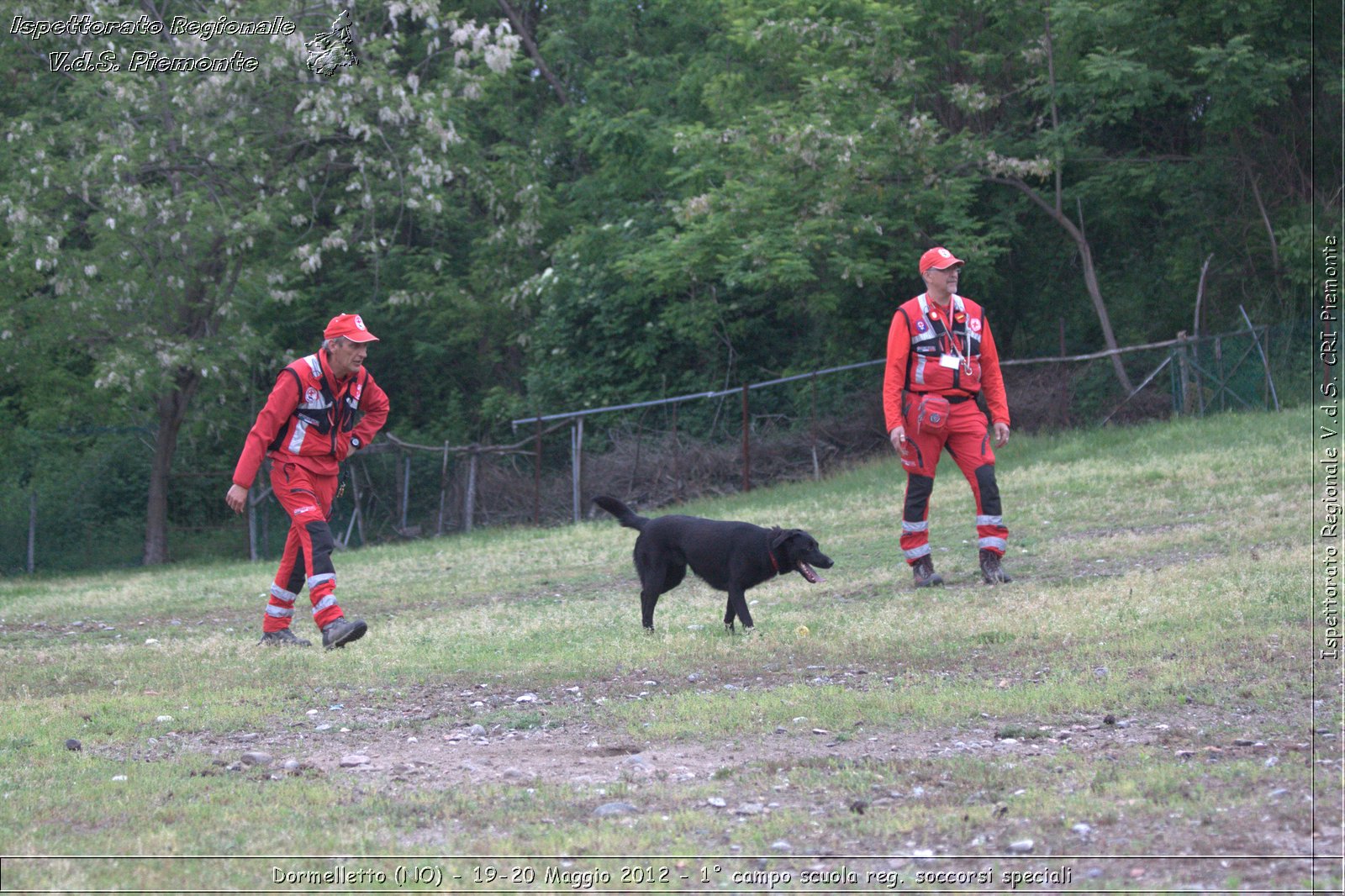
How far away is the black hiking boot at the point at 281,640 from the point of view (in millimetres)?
7992

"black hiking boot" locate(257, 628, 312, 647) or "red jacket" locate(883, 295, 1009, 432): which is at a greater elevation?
"red jacket" locate(883, 295, 1009, 432)

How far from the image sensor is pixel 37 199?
17.8 m

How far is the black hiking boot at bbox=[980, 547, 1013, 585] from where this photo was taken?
8.55 m

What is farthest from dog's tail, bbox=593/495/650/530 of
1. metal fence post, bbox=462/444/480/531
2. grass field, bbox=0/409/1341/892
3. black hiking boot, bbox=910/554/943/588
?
metal fence post, bbox=462/444/480/531

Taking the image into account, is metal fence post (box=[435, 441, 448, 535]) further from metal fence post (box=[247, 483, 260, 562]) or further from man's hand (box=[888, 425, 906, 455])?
man's hand (box=[888, 425, 906, 455])

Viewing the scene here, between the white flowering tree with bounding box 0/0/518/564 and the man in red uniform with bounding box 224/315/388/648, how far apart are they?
1096 centimetres

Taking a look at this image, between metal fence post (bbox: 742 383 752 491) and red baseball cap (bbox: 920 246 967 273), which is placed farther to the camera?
metal fence post (bbox: 742 383 752 491)

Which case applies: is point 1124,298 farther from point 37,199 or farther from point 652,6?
point 37,199

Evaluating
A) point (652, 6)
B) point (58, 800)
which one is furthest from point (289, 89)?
point (58, 800)

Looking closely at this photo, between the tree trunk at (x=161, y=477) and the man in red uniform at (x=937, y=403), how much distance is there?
1443cm

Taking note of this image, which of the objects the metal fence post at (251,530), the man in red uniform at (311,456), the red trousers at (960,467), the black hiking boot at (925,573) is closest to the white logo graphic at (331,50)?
the metal fence post at (251,530)

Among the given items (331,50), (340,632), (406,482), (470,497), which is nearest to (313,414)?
A: (340,632)

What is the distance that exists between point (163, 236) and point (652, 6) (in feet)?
36.4

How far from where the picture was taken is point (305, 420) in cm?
779
